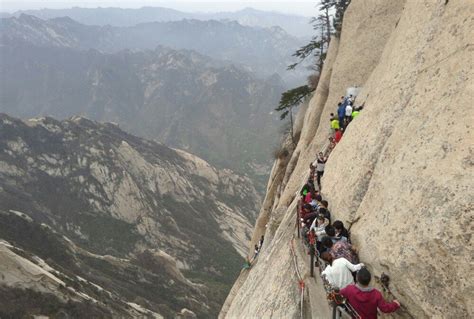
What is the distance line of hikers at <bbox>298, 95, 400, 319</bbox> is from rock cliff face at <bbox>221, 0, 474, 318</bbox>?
70 cm

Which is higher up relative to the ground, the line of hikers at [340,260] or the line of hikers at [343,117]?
the line of hikers at [343,117]

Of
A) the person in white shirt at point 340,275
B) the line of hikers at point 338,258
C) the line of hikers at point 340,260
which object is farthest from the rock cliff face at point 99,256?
the person in white shirt at point 340,275

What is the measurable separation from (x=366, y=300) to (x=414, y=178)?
4.22m

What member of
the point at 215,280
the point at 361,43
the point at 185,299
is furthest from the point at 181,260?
the point at 361,43

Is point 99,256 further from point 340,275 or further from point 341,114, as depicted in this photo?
point 340,275

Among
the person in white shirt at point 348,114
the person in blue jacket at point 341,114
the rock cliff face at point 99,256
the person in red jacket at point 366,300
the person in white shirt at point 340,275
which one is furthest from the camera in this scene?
the rock cliff face at point 99,256

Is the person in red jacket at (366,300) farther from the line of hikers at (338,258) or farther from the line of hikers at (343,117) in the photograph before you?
the line of hikers at (343,117)

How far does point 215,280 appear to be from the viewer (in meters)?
159

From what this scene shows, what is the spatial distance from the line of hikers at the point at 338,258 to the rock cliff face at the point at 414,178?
0.70 m

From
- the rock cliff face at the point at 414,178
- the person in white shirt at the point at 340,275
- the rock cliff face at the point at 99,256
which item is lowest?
the rock cliff face at the point at 99,256

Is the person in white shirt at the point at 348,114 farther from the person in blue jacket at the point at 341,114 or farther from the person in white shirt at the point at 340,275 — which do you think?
the person in white shirt at the point at 340,275

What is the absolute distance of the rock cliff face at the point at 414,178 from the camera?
1024 centimetres

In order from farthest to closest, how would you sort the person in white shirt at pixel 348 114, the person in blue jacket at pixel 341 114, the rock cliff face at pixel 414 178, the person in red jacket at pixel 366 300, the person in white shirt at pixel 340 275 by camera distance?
the person in blue jacket at pixel 341 114
the person in white shirt at pixel 348 114
the person in white shirt at pixel 340 275
the rock cliff face at pixel 414 178
the person in red jacket at pixel 366 300

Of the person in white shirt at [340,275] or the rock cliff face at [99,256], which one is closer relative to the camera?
the person in white shirt at [340,275]
